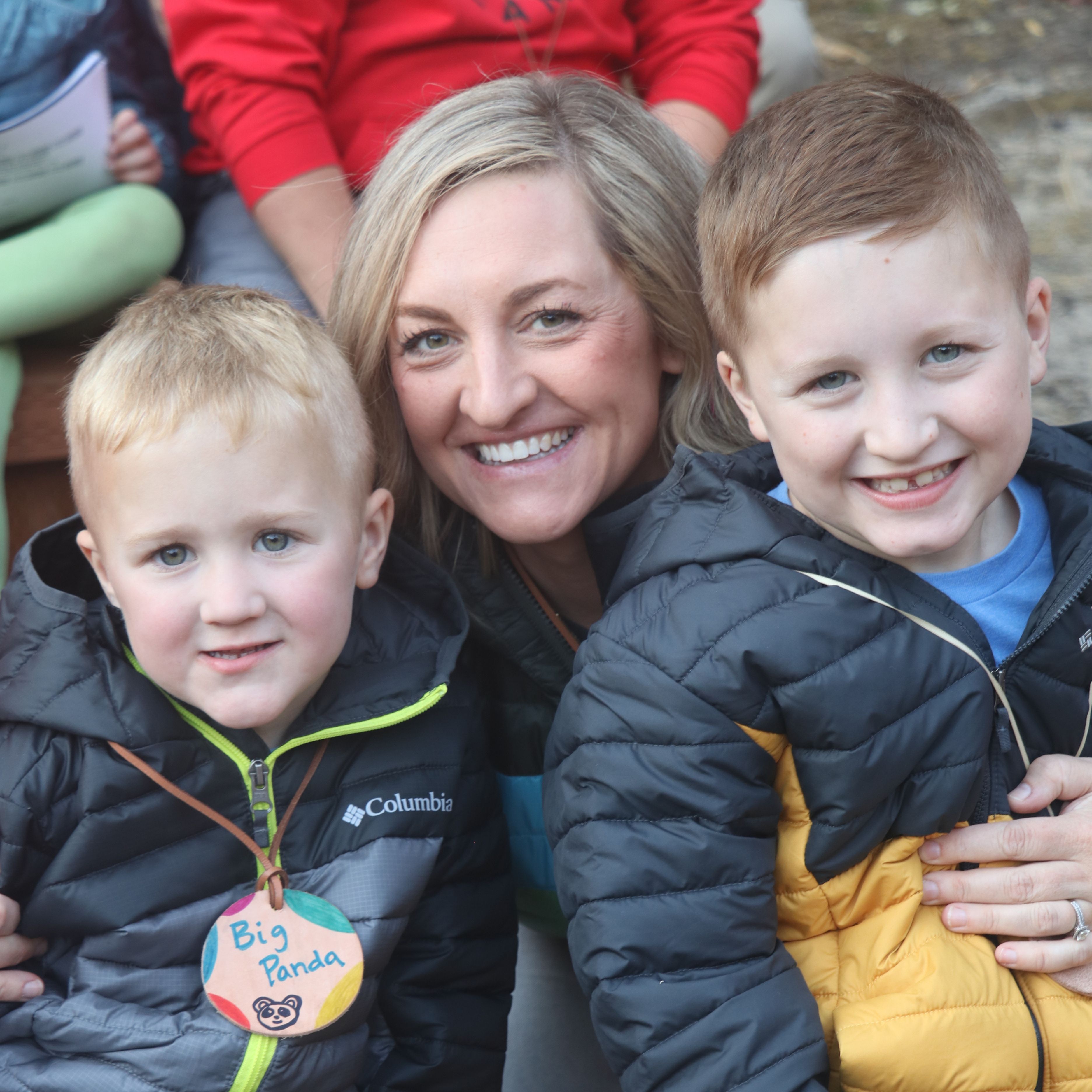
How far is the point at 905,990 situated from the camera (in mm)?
1540

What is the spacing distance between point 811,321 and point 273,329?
2.59ft

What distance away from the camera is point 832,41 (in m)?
5.54

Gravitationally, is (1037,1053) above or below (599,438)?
below

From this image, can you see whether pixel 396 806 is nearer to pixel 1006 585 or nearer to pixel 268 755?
pixel 268 755

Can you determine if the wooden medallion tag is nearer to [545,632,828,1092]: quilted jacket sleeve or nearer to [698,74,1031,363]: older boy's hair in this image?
[545,632,828,1092]: quilted jacket sleeve

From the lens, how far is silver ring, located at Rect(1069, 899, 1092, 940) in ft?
5.35

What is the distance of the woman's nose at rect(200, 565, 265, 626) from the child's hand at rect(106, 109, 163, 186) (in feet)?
4.11

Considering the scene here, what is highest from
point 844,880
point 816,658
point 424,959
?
point 816,658

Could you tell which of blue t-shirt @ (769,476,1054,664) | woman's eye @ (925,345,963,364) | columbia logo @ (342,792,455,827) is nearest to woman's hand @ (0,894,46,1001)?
columbia logo @ (342,792,455,827)

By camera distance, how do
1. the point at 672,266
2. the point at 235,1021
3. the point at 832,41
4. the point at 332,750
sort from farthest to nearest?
the point at 832,41, the point at 672,266, the point at 332,750, the point at 235,1021

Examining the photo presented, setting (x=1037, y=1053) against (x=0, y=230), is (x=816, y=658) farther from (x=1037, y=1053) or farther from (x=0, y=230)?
(x=0, y=230)

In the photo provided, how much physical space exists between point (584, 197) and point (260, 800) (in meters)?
1.06

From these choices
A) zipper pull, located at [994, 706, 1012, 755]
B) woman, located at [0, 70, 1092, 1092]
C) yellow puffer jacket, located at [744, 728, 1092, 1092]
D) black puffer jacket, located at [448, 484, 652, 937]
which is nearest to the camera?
yellow puffer jacket, located at [744, 728, 1092, 1092]

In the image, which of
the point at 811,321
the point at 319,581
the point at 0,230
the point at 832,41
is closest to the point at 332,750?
the point at 319,581
